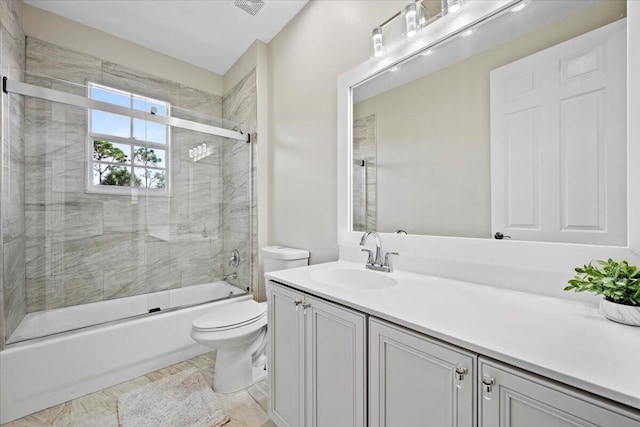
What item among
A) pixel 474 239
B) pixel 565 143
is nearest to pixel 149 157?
pixel 474 239

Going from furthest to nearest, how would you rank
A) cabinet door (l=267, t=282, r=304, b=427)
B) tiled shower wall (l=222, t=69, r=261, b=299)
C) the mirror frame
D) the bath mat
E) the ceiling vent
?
1. tiled shower wall (l=222, t=69, r=261, b=299)
2. the ceiling vent
3. the bath mat
4. cabinet door (l=267, t=282, r=304, b=427)
5. the mirror frame

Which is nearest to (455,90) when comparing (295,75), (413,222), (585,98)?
(585,98)

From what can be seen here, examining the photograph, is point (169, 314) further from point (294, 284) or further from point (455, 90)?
point (455, 90)

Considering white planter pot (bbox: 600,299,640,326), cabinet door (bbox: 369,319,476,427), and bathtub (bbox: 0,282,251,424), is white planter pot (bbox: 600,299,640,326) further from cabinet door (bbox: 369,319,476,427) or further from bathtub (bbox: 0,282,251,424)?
bathtub (bbox: 0,282,251,424)

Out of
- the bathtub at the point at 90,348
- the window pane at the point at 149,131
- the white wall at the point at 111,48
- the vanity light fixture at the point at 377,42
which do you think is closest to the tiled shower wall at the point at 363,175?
the vanity light fixture at the point at 377,42

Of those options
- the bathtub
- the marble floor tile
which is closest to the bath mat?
the marble floor tile

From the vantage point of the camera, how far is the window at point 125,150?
2191 millimetres

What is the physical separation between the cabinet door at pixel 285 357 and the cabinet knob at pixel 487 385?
70 centimetres

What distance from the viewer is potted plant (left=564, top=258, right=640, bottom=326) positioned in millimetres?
695

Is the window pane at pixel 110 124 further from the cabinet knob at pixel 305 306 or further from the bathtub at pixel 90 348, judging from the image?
the cabinet knob at pixel 305 306

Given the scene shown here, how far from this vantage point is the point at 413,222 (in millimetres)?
1403

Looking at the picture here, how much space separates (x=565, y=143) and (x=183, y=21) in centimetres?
283

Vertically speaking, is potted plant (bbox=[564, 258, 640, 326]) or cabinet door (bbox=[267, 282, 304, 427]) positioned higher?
potted plant (bbox=[564, 258, 640, 326])

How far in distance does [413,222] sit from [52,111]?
8.41 ft
